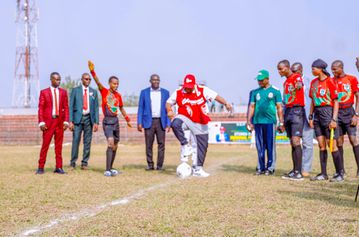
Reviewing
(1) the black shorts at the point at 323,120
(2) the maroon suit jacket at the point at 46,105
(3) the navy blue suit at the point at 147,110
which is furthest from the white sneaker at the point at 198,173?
(2) the maroon suit jacket at the point at 46,105

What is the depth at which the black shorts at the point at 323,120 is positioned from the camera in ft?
31.5

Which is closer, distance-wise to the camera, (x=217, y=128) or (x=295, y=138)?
(x=295, y=138)

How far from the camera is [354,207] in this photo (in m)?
6.53

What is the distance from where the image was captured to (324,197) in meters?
7.44

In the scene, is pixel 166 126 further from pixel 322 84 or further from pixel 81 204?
pixel 81 204

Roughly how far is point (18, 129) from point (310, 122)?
88.4 ft

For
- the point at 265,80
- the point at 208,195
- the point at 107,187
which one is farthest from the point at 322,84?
A: the point at 107,187

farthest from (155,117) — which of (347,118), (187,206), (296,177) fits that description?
(187,206)

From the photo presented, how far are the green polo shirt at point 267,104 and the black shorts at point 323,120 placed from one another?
44.8 inches

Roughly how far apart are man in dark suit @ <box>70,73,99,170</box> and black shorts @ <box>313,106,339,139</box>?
5.12 metres

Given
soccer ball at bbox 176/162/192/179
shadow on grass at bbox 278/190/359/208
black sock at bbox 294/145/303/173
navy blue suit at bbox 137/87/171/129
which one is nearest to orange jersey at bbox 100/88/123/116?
navy blue suit at bbox 137/87/171/129

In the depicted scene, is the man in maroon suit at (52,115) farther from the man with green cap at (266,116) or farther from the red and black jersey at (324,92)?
the red and black jersey at (324,92)

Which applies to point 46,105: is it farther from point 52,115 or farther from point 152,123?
point 152,123

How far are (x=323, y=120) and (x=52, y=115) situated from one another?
5.22m
